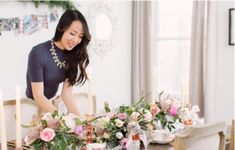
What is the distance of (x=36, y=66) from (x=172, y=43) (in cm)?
216

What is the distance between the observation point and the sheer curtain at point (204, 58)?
4117 mm

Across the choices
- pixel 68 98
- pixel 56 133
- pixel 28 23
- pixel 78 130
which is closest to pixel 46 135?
pixel 56 133

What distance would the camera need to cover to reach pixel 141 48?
482 centimetres

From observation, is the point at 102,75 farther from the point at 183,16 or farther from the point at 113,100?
the point at 183,16

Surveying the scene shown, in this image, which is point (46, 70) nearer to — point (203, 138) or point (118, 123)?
point (118, 123)

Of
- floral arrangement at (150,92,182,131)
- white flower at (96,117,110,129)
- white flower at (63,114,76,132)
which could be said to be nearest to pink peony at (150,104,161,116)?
floral arrangement at (150,92,182,131)

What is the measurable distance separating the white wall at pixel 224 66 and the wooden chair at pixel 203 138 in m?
2.22

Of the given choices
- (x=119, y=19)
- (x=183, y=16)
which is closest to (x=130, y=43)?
(x=119, y=19)

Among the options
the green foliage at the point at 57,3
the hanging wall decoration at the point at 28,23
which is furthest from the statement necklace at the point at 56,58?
the green foliage at the point at 57,3

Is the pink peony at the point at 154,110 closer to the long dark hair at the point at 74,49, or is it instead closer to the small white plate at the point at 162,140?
the small white plate at the point at 162,140

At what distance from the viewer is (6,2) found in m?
3.50

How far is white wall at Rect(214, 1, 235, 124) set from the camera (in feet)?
13.4

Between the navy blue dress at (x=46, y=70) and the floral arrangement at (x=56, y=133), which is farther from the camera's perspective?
the navy blue dress at (x=46, y=70)

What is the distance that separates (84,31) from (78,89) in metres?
1.30
